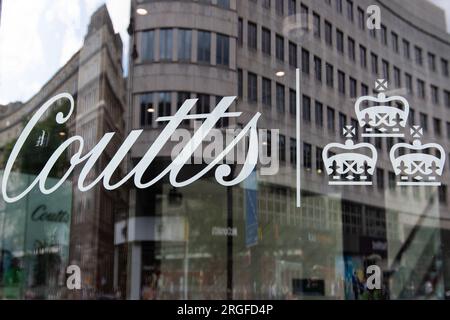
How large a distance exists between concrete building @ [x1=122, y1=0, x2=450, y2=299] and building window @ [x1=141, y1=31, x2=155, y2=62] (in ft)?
0.04

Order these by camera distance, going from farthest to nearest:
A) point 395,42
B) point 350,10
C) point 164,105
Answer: point 395,42
point 350,10
point 164,105

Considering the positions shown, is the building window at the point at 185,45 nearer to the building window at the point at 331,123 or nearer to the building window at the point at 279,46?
the building window at the point at 279,46

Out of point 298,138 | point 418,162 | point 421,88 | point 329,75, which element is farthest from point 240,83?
point 418,162

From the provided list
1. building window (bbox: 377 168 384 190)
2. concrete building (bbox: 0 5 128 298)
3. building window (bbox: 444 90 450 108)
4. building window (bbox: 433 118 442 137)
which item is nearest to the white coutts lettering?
concrete building (bbox: 0 5 128 298)

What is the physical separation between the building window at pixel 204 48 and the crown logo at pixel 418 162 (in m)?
2.46

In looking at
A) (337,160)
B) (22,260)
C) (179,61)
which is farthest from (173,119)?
(22,260)

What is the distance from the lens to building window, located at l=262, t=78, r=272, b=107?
6.15 metres

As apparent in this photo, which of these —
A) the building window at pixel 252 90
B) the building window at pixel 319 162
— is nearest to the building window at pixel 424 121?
the building window at pixel 319 162

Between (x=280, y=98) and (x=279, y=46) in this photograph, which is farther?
(x=279, y=46)

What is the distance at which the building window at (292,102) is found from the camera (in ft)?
20.4

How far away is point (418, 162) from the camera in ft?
19.3

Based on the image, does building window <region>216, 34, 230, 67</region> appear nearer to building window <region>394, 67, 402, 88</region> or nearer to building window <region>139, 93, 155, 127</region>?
building window <region>139, 93, 155, 127</region>

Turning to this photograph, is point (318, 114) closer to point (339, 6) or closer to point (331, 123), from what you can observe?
point (331, 123)

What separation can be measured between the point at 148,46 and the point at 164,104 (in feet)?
2.81
